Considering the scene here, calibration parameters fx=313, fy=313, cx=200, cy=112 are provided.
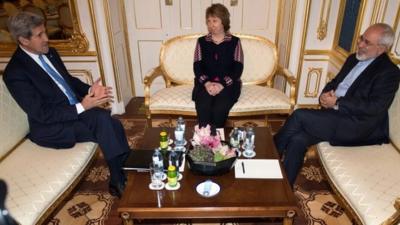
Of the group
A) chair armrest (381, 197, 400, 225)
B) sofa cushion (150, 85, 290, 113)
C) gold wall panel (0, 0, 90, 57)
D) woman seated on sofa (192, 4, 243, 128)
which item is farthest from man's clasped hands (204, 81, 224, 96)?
chair armrest (381, 197, 400, 225)

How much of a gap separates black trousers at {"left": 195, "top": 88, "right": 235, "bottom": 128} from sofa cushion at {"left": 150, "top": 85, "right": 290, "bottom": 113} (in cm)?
10

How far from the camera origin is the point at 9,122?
232 cm

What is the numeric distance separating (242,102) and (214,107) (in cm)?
31

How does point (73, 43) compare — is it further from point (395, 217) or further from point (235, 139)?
point (395, 217)

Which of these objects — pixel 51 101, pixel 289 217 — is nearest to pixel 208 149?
pixel 289 217

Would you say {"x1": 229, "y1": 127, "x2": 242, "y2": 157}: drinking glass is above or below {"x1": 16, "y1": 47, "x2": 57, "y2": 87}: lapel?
below

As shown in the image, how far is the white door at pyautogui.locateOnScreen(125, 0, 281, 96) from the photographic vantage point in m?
3.98

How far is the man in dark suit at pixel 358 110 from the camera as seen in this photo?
2.27 metres

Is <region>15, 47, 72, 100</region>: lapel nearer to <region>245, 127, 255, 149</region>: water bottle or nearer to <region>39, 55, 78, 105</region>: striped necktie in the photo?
<region>39, 55, 78, 105</region>: striped necktie

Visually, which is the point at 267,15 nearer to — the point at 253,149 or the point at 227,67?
the point at 227,67

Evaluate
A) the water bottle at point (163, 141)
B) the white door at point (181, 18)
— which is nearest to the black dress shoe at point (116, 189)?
the water bottle at point (163, 141)

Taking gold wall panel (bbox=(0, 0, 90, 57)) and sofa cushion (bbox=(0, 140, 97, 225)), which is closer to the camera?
sofa cushion (bbox=(0, 140, 97, 225))

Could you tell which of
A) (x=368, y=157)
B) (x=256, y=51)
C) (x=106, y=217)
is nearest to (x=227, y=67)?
(x=256, y=51)

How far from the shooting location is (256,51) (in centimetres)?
351
